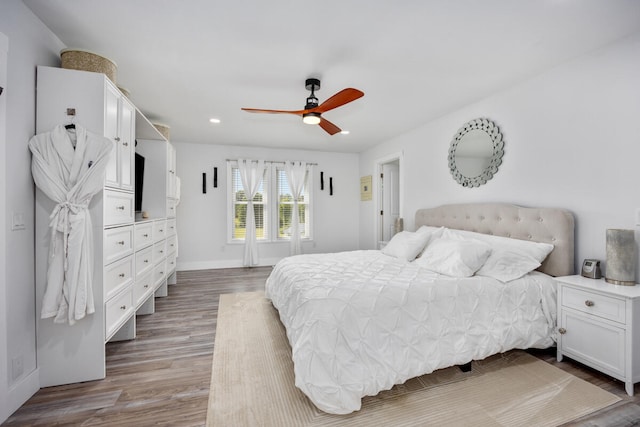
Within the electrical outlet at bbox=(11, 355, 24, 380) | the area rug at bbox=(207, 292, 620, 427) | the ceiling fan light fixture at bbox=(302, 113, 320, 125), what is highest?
the ceiling fan light fixture at bbox=(302, 113, 320, 125)

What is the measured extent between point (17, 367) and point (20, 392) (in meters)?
0.16

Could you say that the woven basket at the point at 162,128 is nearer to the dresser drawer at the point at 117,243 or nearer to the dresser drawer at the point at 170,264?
→ the dresser drawer at the point at 170,264

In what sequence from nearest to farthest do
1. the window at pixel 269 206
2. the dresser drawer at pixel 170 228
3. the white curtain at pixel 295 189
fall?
1. the dresser drawer at pixel 170 228
2. the window at pixel 269 206
3. the white curtain at pixel 295 189

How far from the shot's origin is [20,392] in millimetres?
1703

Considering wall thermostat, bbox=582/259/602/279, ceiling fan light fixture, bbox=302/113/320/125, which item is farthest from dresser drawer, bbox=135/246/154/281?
wall thermostat, bbox=582/259/602/279

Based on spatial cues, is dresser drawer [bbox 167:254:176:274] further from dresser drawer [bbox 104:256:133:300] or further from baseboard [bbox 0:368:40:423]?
baseboard [bbox 0:368:40:423]

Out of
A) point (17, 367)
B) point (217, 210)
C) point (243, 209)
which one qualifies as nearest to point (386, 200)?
point (243, 209)

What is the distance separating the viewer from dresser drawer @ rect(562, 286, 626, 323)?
1.86m

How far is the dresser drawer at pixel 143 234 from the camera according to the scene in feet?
8.96

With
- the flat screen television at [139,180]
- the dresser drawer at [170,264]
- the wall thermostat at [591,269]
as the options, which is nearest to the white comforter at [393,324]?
the wall thermostat at [591,269]

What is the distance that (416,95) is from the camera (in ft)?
10.5

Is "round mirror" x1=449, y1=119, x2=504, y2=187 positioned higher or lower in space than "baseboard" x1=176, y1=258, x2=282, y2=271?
higher

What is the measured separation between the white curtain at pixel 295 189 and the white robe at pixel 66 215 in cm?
422

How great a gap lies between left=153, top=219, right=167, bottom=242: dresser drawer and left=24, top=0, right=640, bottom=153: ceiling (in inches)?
58.6
